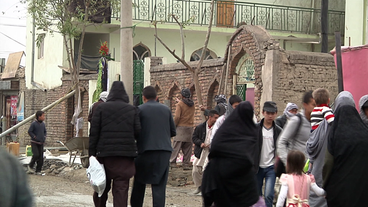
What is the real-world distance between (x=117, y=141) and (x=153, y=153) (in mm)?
514

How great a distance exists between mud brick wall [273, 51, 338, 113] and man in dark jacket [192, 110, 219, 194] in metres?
3.24

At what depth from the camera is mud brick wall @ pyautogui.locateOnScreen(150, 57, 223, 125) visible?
1642 centimetres

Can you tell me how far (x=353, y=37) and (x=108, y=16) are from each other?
37.7 ft

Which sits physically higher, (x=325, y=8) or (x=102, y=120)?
(x=325, y=8)

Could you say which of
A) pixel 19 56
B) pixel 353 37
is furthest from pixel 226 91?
pixel 19 56

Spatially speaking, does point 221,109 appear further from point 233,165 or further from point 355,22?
point 355,22

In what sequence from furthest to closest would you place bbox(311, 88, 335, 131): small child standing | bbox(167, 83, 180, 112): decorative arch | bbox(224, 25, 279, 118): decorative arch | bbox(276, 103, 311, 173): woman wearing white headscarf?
bbox(167, 83, 180, 112): decorative arch < bbox(224, 25, 279, 118): decorative arch < bbox(276, 103, 311, 173): woman wearing white headscarf < bbox(311, 88, 335, 131): small child standing

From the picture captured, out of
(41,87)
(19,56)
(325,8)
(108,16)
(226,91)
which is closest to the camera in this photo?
(226,91)

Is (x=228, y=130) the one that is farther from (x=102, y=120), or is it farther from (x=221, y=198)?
(x=102, y=120)

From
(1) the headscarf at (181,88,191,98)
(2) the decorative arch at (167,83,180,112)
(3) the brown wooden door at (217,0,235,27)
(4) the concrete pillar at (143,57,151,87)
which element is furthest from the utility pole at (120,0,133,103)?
(3) the brown wooden door at (217,0,235,27)

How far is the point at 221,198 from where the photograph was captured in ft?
18.2

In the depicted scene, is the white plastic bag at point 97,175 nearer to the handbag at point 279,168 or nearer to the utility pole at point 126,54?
the handbag at point 279,168

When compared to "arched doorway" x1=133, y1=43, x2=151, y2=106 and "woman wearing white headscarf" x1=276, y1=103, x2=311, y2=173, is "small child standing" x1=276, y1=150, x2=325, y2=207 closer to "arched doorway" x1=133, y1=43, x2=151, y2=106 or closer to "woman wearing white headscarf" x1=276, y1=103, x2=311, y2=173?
"woman wearing white headscarf" x1=276, y1=103, x2=311, y2=173

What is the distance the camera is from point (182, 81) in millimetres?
17781
